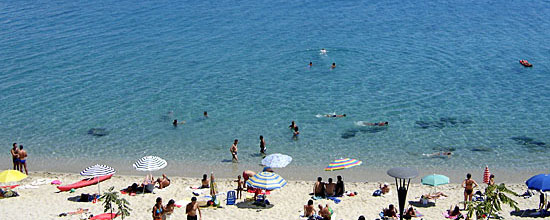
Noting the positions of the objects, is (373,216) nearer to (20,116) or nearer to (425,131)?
(425,131)

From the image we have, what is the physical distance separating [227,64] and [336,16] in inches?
647

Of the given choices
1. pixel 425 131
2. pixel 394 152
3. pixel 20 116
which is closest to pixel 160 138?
pixel 20 116

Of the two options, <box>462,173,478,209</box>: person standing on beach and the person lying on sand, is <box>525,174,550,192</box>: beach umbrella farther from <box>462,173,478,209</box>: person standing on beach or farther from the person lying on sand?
the person lying on sand

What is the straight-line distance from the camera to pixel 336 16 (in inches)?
2178

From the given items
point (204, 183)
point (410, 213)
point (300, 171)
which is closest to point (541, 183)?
point (410, 213)

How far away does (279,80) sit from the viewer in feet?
132

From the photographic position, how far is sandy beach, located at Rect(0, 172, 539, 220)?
69.4 feet

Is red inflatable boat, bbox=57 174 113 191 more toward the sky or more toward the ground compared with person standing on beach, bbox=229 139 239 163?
more toward the ground

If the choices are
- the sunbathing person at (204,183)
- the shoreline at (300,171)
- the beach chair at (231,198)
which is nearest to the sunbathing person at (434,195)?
the shoreline at (300,171)

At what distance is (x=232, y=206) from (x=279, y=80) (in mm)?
18849

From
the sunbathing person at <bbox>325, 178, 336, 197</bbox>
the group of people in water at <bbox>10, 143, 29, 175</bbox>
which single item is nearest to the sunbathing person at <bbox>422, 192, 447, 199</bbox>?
the sunbathing person at <bbox>325, 178, 336, 197</bbox>

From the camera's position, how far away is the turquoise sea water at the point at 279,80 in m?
30.2

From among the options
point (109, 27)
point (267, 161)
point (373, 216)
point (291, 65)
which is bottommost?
point (373, 216)

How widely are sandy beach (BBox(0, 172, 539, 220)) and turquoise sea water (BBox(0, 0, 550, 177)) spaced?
10.5ft
